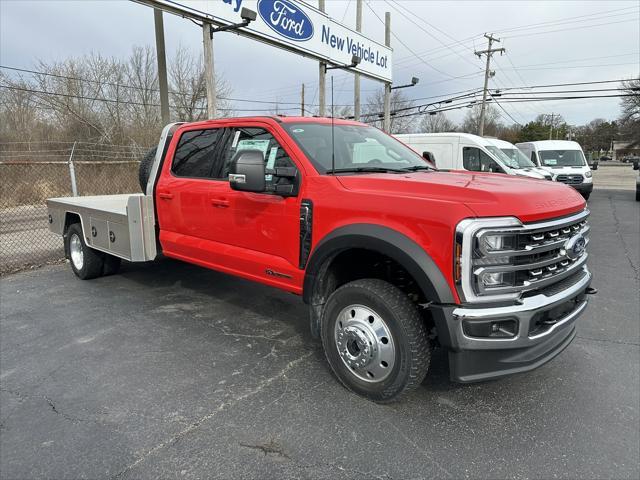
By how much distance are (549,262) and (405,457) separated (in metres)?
1.43

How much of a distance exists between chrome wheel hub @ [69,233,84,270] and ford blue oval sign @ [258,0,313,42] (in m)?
7.73

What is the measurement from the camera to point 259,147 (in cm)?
380

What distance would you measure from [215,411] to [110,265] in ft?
13.1

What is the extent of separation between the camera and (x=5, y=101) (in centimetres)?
2142

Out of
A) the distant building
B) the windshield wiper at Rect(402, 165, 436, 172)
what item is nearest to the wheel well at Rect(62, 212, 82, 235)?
the windshield wiper at Rect(402, 165, 436, 172)

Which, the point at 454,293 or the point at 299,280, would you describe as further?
the point at 299,280

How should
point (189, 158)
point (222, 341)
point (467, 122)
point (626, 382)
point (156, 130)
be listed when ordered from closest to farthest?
1. point (626, 382)
2. point (222, 341)
3. point (189, 158)
4. point (156, 130)
5. point (467, 122)

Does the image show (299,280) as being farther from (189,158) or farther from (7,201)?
(7,201)

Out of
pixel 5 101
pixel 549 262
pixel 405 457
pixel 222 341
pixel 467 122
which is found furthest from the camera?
pixel 467 122

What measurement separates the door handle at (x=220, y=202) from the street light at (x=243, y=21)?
7328 millimetres

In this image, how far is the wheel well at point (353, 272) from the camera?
10.0 ft

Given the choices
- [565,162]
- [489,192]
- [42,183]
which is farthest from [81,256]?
[565,162]

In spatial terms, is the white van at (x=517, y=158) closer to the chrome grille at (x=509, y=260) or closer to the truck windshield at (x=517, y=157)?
the truck windshield at (x=517, y=157)

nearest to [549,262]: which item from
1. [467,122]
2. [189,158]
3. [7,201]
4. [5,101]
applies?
[189,158]
